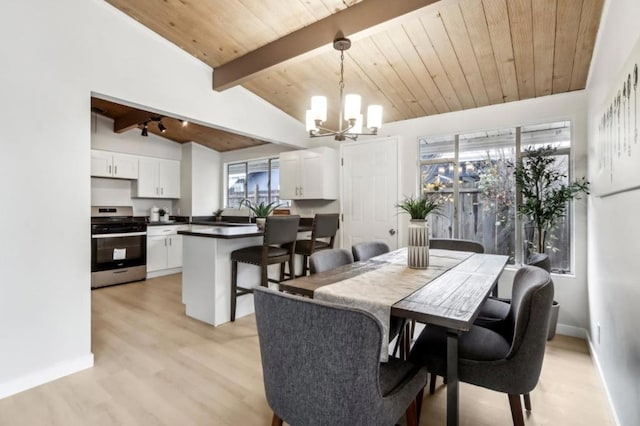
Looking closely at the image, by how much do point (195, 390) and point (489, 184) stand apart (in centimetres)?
347

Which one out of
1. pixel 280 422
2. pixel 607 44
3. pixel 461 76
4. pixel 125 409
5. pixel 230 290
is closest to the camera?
pixel 280 422

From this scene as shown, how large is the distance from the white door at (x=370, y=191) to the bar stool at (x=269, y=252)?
1334 mm

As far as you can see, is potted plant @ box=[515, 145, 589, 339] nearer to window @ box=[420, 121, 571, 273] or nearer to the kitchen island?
window @ box=[420, 121, 571, 273]

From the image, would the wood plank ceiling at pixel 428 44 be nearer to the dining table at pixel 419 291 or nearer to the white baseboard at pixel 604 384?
the dining table at pixel 419 291

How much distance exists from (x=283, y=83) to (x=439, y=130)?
1941mm

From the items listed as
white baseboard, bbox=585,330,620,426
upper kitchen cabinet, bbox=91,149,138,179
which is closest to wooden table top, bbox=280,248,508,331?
white baseboard, bbox=585,330,620,426

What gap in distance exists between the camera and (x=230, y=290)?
3.32 meters

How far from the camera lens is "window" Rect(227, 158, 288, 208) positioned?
592 centimetres

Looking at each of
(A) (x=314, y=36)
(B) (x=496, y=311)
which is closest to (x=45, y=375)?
(B) (x=496, y=311)

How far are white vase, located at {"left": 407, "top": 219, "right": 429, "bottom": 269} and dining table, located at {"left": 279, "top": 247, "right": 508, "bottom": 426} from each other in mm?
58

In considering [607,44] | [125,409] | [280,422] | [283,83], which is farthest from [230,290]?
[607,44]

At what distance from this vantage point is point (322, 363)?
3.35 feet

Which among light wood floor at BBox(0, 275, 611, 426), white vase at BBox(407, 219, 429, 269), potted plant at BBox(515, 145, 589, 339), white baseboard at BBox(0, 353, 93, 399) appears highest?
potted plant at BBox(515, 145, 589, 339)

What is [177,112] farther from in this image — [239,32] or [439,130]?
[439,130]
